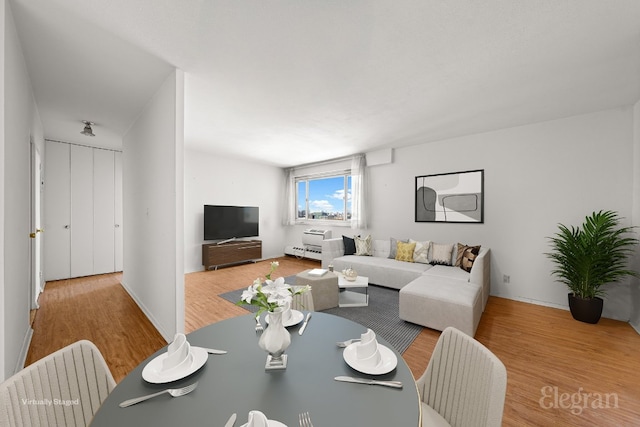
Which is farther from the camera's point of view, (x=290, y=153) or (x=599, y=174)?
(x=290, y=153)

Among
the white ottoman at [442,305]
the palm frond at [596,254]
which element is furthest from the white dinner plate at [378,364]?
the palm frond at [596,254]

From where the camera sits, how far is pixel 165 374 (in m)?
0.90

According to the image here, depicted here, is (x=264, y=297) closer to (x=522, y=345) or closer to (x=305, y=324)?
(x=305, y=324)

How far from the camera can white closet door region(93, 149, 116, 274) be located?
198 inches

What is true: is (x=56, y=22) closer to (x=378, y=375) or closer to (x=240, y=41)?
(x=240, y=41)

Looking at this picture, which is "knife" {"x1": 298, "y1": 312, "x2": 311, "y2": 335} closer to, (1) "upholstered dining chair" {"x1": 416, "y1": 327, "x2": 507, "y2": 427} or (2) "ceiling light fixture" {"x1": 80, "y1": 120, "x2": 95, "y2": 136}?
(1) "upholstered dining chair" {"x1": 416, "y1": 327, "x2": 507, "y2": 427}

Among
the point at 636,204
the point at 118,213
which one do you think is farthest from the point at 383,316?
the point at 118,213

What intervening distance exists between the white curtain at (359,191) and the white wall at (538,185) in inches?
52.1

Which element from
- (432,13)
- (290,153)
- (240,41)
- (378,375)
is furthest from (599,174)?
(290,153)

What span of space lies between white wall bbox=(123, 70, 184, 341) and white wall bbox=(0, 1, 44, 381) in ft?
3.18

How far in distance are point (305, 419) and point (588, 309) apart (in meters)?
3.94

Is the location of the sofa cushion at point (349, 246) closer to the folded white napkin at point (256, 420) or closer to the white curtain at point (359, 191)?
the white curtain at point (359, 191)

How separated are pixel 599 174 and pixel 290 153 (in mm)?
4910

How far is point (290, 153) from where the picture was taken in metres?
5.53
